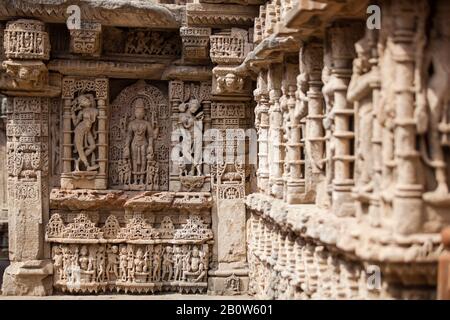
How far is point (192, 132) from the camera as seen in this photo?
1117 cm

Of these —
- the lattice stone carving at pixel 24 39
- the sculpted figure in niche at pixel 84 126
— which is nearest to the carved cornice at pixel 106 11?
the lattice stone carving at pixel 24 39

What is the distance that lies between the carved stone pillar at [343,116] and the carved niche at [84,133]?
5.63 m

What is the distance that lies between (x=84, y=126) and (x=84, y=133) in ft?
0.37

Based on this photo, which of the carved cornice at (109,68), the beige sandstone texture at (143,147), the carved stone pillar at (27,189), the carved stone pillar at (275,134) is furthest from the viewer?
the carved cornice at (109,68)

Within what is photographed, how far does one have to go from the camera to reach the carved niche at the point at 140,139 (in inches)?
441

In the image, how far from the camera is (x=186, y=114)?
11.2m

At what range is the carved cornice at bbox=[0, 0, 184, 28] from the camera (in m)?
10.1

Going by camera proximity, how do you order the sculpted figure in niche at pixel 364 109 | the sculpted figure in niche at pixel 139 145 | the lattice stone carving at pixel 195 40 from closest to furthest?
the sculpted figure in niche at pixel 364 109, the lattice stone carving at pixel 195 40, the sculpted figure in niche at pixel 139 145

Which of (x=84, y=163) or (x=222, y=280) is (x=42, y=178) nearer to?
(x=84, y=163)

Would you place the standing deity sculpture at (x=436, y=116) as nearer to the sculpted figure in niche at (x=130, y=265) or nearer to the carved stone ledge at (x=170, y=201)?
the carved stone ledge at (x=170, y=201)

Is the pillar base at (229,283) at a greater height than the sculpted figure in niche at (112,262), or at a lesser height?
lesser

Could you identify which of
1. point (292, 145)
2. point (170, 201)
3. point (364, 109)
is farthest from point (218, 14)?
point (364, 109)

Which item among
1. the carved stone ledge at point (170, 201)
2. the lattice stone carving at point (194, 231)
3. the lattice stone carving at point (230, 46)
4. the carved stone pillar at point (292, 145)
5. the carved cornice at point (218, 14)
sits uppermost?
the carved cornice at point (218, 14)
